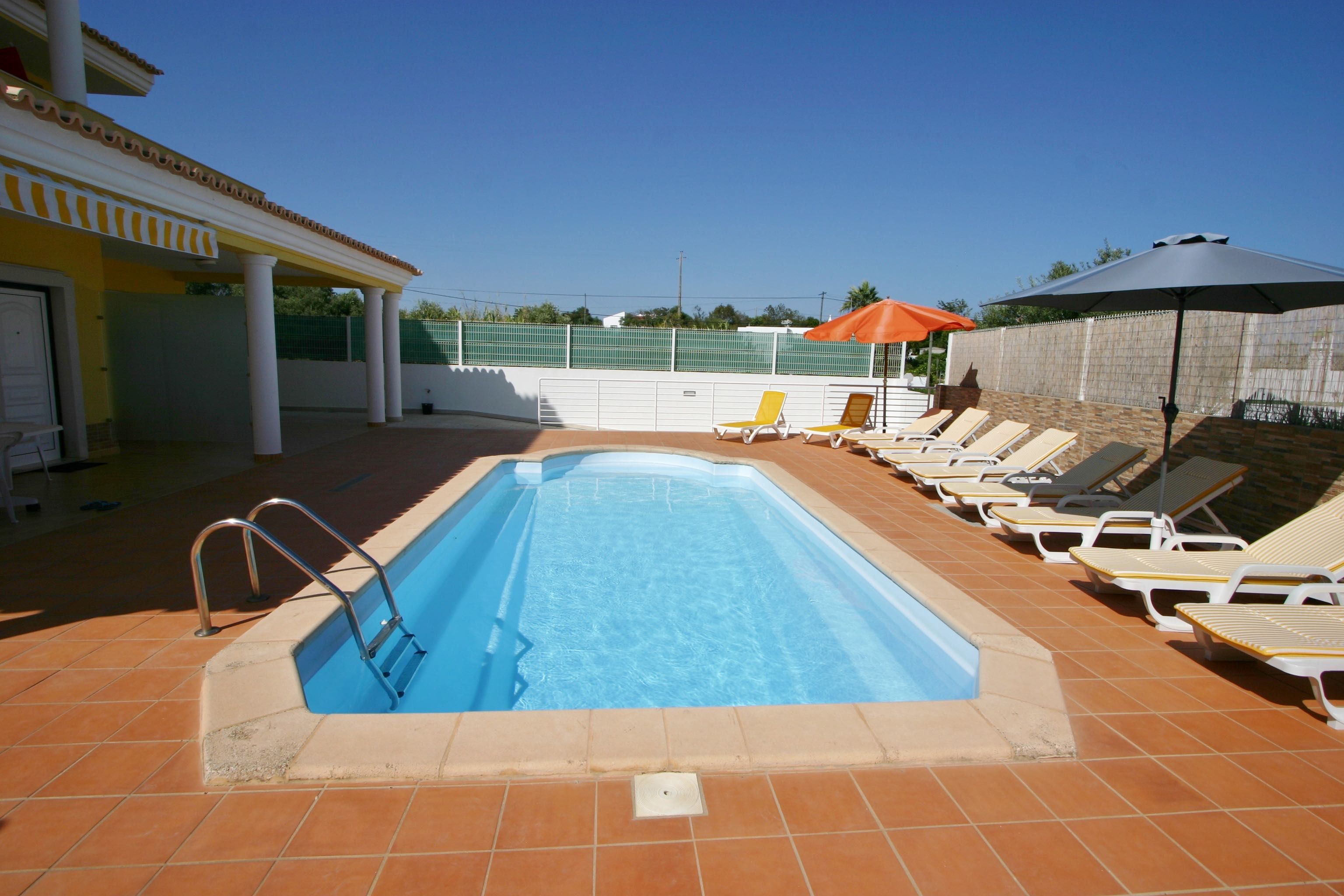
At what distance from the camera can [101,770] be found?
2.61m

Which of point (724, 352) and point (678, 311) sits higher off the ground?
point (678, 311)

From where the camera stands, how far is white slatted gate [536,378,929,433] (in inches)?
598

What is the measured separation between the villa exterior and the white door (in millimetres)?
18

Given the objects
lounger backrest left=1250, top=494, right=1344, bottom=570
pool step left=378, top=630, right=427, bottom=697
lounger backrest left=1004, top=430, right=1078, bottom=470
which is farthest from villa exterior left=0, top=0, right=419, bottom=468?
lounger backrest left=1004, top=430, right=1078, bottom=470

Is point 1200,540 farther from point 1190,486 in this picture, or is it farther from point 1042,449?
point 1042,449

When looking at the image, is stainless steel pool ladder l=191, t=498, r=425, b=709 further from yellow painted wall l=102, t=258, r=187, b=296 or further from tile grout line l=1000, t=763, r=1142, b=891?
yellow painted wall l=102, t=258, r=187, b=296

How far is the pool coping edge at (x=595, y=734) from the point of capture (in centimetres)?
262

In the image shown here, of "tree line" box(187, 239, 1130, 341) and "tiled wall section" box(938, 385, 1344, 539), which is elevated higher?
"tree line" box(187, 239, 1130, 341)

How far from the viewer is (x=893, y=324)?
412 inches

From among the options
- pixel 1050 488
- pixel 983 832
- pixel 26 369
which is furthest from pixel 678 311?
pixel 983 832

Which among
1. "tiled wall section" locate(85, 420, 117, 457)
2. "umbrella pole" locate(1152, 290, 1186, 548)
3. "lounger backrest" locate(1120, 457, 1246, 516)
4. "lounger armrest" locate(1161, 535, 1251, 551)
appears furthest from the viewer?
"tiled wall section" locate(85, 420, 117, 457)

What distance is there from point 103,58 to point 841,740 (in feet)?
46.7

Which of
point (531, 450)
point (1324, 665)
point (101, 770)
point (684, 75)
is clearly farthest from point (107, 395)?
point (684, 75)

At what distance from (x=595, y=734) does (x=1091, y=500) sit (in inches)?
230
